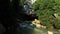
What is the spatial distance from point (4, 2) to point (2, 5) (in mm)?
653

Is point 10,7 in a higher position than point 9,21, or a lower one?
higher

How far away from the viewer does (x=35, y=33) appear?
29.4m

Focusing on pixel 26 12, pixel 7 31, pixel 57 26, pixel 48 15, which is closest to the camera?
pixel 7 31

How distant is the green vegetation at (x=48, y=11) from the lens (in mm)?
35044

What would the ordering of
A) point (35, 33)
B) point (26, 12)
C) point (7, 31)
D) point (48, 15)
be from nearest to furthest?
point (7, 31) < point (35, 33) < point (48, 15) < point (26, 12)

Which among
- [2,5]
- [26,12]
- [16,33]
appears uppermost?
[26,12]

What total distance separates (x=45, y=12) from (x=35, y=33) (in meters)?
9.85

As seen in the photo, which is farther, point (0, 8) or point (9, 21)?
point (9, 21)

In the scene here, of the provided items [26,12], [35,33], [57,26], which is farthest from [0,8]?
[26,12]

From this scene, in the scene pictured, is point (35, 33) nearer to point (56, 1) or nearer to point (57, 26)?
point (57, 26)

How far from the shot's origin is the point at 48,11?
125ft

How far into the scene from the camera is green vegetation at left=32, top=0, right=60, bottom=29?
35.0 m

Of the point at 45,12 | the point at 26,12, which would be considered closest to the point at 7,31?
the point at 45,12

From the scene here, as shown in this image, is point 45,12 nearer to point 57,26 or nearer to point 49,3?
point 49,3
